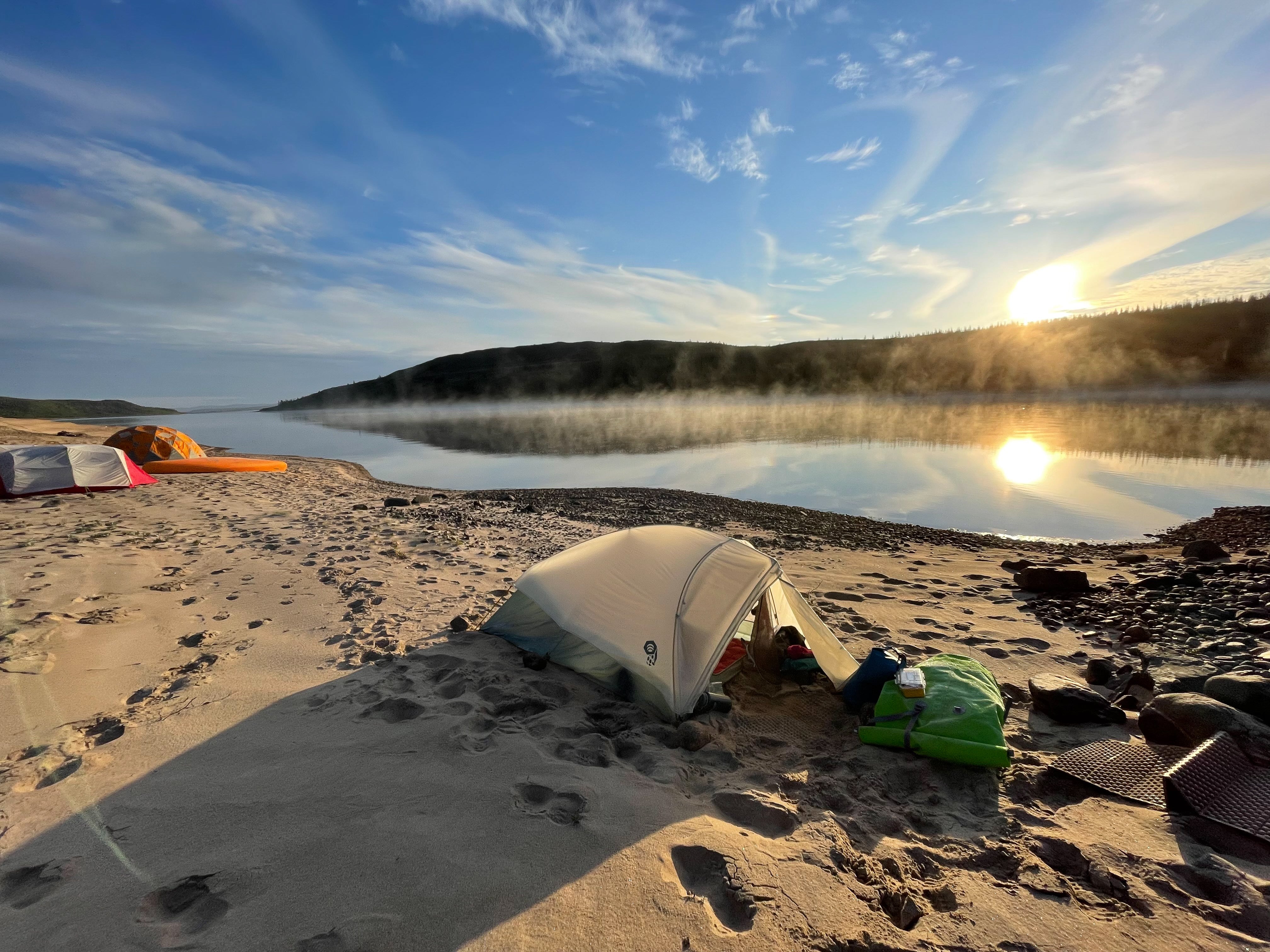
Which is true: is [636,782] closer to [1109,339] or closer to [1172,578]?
[1172,578]

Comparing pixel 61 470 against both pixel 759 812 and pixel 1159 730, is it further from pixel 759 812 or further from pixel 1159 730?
pixel 1159 730

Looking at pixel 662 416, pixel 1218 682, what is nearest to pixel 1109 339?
pixel 662 416

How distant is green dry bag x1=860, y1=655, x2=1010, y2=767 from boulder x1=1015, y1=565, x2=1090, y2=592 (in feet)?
16.1

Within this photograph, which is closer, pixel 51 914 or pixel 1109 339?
pixel 51 914

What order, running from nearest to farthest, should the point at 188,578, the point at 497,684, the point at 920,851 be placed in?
the point at 920,851, the point at 497,684, the point at 188,578

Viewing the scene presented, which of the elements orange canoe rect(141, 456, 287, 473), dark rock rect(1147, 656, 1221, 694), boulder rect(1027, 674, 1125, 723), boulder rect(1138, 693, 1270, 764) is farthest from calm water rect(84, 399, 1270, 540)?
boulder rect(1138, 693, 1270, 764)

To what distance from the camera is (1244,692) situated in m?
4.74

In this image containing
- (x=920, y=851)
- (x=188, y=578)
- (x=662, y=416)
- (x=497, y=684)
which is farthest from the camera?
(x=662, y=416)

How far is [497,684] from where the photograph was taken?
17.8 feet

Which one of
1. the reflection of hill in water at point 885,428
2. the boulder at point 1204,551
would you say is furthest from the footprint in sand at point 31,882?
the reflection of hill in water at point 885,428

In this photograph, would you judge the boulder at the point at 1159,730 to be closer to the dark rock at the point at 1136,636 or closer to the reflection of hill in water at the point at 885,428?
the dark rock at the point at 1136,636

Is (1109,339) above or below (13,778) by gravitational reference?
above

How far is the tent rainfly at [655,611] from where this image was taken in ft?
16.7

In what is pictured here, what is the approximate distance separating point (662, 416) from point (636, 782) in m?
60.8
